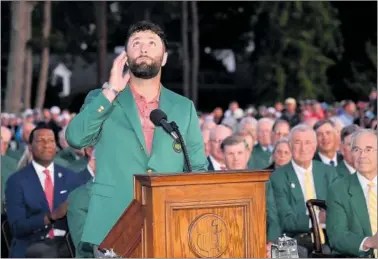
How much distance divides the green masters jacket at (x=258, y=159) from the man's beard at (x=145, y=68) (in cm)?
693

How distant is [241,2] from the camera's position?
151 feet

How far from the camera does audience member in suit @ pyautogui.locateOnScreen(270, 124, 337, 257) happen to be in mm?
9492

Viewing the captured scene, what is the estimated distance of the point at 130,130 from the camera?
211 inches

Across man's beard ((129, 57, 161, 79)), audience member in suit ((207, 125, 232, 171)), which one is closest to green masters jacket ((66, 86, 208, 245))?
man's beard ((129, 57, 161, 79))

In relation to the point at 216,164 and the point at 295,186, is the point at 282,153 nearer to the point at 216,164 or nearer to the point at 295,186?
the point at 216,164

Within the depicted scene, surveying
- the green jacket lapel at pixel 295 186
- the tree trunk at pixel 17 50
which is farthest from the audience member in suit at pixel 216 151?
the tree trunk at pixel 17 50

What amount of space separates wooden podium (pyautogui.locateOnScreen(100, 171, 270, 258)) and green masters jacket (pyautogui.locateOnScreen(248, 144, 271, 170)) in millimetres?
7454

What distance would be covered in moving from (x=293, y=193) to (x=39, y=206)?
2.19 metres

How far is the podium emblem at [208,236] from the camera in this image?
14.8ft

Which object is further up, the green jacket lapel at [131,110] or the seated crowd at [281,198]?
the green jacket lapel at [131,110]

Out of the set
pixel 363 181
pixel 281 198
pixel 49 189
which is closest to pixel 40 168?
pixel 49 189

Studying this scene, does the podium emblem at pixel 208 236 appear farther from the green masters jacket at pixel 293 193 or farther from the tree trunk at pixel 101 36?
the tree trunk at pixel 101 36

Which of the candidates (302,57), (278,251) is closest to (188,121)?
(278,251)

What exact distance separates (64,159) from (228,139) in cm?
394
